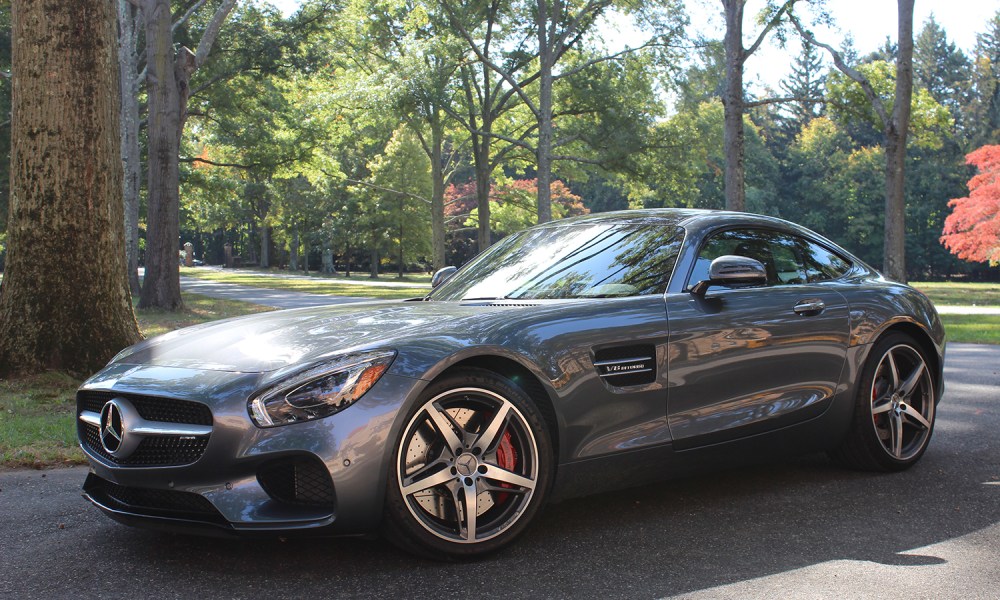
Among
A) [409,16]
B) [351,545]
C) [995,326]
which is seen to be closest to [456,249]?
[409,16]

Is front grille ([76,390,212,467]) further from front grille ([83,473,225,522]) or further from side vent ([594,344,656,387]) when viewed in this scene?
side vent ([594,344,656,387])

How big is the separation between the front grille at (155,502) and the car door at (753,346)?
6.55ft

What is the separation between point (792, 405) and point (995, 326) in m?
15.5

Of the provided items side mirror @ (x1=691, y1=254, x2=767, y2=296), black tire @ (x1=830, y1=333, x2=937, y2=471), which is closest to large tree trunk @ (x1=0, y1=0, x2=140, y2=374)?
side mirror @ (x1=691, y1=254, x2=767, y2=296)

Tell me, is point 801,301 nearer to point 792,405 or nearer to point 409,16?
point 792,405

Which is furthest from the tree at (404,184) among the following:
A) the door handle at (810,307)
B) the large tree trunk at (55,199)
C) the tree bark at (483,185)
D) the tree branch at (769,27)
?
the door handle at (810,307)

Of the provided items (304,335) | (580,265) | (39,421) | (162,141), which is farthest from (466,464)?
Answer: (162,141)

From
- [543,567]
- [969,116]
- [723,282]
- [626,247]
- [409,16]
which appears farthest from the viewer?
[969,116]

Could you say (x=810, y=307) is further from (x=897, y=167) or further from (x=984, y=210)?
(x=984, y=210)

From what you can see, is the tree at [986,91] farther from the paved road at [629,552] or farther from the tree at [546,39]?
the paved road at [629,552]

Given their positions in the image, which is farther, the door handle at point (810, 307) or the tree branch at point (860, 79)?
the tree branch at point (860, 79)

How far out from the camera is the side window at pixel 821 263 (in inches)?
212

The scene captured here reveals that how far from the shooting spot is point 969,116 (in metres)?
71.8

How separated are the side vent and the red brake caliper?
0.50m
